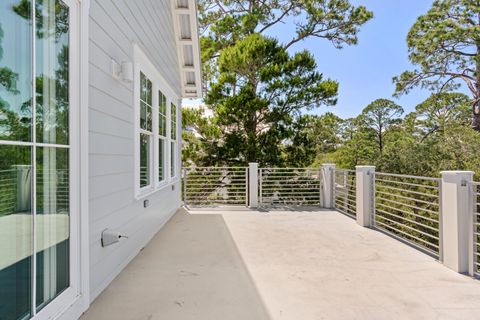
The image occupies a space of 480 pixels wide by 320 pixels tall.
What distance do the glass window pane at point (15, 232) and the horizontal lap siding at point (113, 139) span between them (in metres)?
0.80

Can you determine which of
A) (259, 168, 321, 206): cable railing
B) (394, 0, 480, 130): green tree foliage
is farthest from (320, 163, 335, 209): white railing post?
(394, 0, 480, 130): green tree foliage

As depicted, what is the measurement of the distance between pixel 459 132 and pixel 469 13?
16.9 ft

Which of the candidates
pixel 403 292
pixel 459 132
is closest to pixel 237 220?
pixel 403 292

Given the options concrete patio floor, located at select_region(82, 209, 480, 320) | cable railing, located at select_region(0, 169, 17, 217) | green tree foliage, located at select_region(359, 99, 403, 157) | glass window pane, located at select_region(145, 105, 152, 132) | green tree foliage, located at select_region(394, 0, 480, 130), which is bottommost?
concrete patio floor, located at select_region(82, 209, 480, 320)

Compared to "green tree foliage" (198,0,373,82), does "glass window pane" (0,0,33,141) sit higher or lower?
lower

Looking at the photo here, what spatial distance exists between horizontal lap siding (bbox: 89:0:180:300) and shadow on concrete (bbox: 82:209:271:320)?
0.20 m

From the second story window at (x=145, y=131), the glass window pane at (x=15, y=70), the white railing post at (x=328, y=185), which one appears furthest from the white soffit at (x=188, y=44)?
the glass window pane at (x=15, y=70)

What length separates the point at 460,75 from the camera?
1347 centimetres

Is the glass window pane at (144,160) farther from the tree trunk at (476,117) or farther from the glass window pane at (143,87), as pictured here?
the tree trunk at (476,117)

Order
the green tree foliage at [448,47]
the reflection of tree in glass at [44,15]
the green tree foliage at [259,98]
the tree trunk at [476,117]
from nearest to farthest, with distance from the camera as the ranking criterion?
the reflection of tree in glass at [44,15]
the green tree foliage at [259,98]
the green tree foliage at [448,47]
the tree trunk at [476,117]

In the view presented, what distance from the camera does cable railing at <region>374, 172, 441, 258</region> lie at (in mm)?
4105

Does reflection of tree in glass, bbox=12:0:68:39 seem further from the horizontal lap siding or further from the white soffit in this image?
the white soffit

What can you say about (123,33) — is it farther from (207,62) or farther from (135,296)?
(207,62)

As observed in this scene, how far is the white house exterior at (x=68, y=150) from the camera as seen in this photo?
1.57 metres
